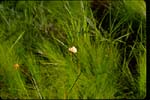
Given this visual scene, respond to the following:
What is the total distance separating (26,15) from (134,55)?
0.67 m

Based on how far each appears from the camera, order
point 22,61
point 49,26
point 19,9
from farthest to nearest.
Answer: point 19,9 → point 49,26 → point 22,61

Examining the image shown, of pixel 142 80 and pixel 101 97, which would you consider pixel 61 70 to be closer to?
pixel 101 97

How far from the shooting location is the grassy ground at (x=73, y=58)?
177 centimetres

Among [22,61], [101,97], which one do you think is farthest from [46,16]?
[101,97]

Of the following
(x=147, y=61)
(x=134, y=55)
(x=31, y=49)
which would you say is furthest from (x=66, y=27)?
(x=147, y=61)

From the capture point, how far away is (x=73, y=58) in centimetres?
183

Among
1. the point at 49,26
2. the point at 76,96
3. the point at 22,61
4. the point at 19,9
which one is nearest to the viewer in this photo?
the point at 76,96

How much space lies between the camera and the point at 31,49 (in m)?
2.04

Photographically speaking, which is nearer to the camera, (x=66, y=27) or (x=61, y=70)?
(x=61, y=70)

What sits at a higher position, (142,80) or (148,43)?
(148,43)

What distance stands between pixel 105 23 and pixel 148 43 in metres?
0.55

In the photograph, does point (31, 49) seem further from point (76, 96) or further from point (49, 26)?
point (76, 96)

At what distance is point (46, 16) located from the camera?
7.57ft

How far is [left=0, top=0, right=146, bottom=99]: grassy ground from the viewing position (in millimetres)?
1772
